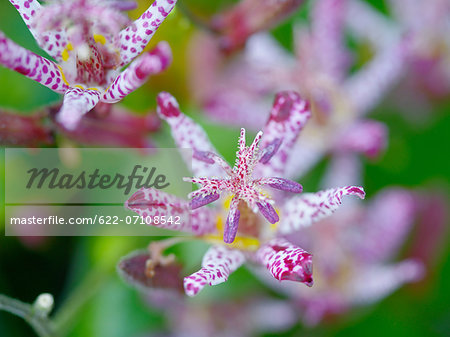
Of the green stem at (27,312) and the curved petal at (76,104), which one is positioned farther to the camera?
the green stem at (27,312)

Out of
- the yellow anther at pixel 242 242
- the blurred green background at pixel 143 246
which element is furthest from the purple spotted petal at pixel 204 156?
the blurred green background at pixel 143 246

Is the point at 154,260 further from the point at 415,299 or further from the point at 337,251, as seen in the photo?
the point at 415,299

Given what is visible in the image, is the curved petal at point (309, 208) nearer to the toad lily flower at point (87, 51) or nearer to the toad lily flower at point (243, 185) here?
the toad lily flower at point (243, 185)

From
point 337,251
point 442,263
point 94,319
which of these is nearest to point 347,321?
point 337,251

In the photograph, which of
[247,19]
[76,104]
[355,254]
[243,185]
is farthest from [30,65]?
[355,254]

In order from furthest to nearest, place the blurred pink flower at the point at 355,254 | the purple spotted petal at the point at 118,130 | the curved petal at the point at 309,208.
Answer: the blurred pink flower at the point at 355,254, the purple spotted petal at the point at 118,130, the curved petal at the point at 309,208

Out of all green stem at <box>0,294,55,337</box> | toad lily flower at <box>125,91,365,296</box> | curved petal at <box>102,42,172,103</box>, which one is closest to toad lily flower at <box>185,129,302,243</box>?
toad lily flower at <box>125,91,365,296</box>

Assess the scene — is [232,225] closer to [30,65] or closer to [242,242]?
[242,242]
